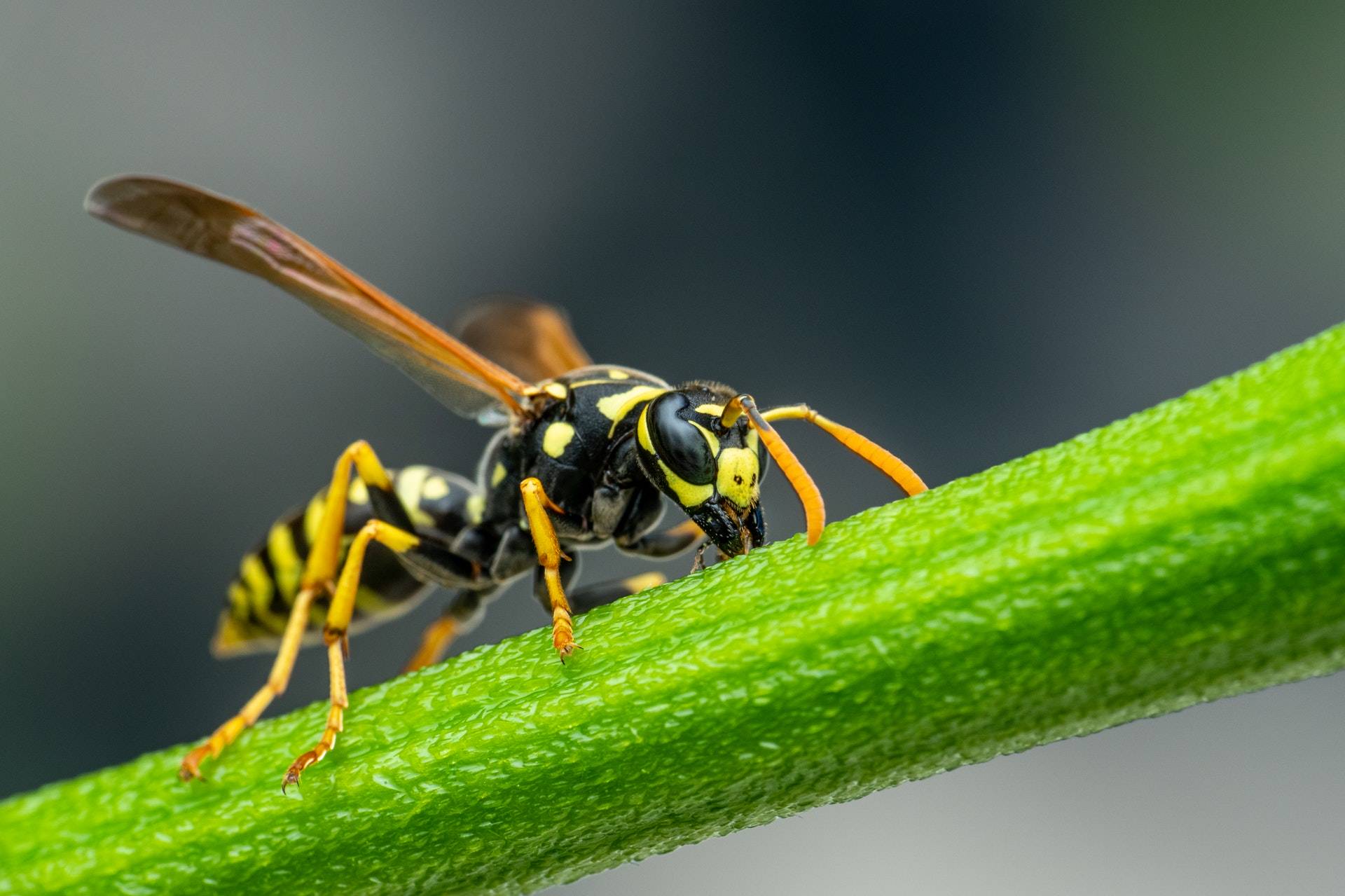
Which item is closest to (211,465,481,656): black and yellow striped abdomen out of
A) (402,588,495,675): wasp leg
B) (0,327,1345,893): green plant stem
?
→ (402,588,495,675): wasp leg

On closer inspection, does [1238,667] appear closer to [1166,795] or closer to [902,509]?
[902,509]

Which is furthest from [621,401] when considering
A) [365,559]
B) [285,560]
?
[285,560]

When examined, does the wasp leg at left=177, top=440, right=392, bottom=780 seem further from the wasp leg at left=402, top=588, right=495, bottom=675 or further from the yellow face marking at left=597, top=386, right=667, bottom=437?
the yellow face marking at left=597, top=386, right=667, bottom=437

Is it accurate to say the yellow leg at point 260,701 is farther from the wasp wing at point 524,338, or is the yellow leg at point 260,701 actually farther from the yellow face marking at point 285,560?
the wasp wing at point 524,338

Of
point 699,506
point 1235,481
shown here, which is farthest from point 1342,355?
point 699,506

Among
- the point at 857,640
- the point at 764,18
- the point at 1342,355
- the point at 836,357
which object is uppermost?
the point at 764,18

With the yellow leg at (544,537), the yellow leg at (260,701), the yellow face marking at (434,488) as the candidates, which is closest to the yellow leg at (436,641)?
the yellow face marking at (434,488)
